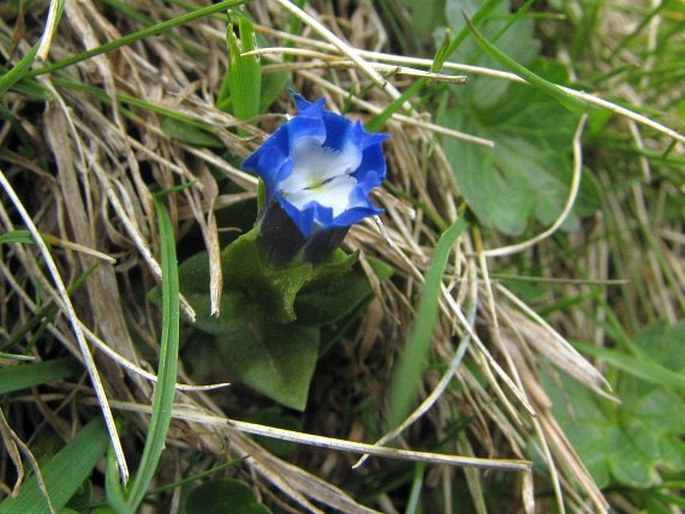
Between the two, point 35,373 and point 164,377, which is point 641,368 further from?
point 35,373

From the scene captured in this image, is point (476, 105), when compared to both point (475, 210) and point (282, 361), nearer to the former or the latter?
point (475, 210)

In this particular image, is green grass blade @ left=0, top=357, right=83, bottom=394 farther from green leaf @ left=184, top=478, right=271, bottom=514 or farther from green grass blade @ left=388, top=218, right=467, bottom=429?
green grass blade @ left=388, top=218, right=467, bottom=429

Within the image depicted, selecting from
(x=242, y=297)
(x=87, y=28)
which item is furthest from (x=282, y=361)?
(x=87, y=28)

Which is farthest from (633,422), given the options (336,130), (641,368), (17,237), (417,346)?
(17,237)

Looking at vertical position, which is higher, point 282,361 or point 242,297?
point 242,297

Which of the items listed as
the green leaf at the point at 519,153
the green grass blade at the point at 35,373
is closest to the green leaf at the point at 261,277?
the green grass blade at the point at 35,373
